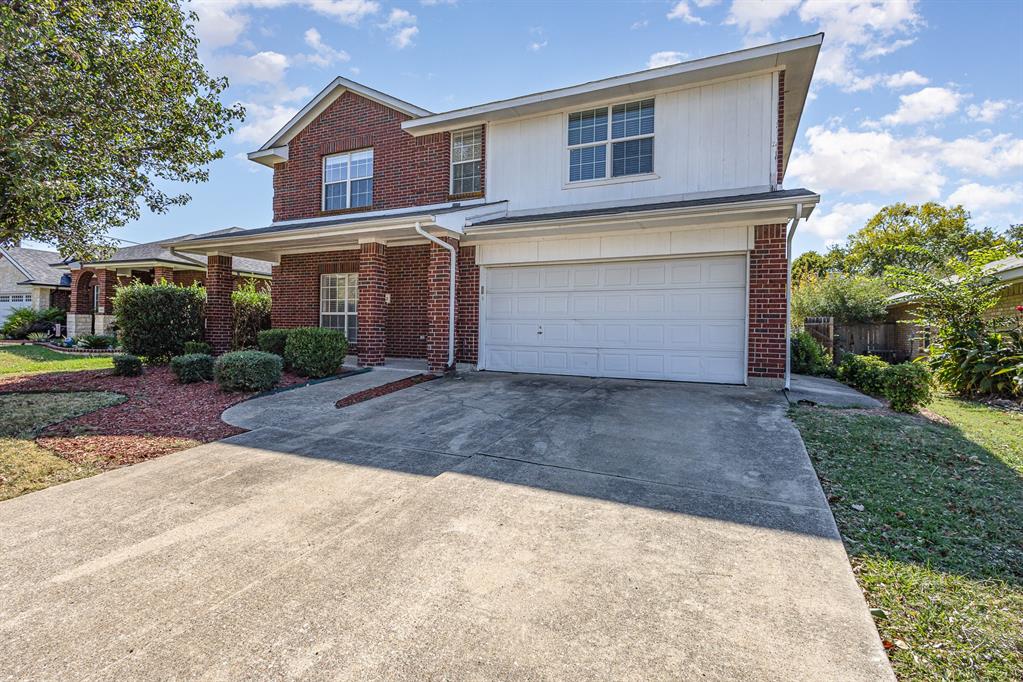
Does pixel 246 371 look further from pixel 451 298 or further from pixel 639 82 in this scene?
pixel 639 82

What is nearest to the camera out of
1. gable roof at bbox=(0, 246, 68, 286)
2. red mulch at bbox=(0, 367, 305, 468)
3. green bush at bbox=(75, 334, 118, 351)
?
red mulch at bbox=(0, 367, 305, 468)

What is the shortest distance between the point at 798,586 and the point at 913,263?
41.5 metres

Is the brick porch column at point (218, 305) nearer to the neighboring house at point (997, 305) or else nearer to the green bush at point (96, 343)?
the green bush at point (96, 343)

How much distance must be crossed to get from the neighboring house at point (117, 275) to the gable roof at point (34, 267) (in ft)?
8.25

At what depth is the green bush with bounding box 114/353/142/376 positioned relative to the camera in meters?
10.4

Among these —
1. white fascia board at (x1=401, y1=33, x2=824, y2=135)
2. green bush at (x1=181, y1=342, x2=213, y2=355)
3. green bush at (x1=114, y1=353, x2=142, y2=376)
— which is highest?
white fascia board at (x1=401, y1=33, x2=824, y2=135)

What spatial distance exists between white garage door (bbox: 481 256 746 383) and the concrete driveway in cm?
348

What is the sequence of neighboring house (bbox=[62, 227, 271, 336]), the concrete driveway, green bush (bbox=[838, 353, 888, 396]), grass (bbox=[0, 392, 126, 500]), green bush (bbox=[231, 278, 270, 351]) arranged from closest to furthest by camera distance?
the concrete driveway, grass (bbox=[0, 392, 126, 500]), green bush (bbox=[838, 353, 888, 396]), green bush (bbox=[231, 278, 270, 351]), neighboring house (bbox=[62, 227, 271, 336])

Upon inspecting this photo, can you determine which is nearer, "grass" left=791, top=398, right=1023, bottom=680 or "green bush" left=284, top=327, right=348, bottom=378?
"grass" left=791, top=398, right=1023, bottom=680

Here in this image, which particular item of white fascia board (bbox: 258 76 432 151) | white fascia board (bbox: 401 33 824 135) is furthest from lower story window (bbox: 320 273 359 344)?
white fascia board (bbox: 258 76 432 151)

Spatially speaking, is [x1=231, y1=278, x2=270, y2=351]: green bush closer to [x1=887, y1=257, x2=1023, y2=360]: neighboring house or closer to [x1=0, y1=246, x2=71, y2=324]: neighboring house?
[x1=887, y1=257, x2=1023, y2=360]: neighboring house

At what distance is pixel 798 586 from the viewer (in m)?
2.84

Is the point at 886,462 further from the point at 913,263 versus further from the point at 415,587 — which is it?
the point at 913,263

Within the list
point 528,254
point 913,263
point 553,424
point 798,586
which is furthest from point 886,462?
point 913,263
